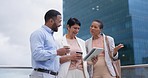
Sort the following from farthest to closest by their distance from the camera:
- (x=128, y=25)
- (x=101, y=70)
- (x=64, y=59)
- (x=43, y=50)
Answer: (x=128, y=25) < (x=101, y=70) < (x=64, y=59) < (x=43, y=50)

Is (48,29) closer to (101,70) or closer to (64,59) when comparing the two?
(64,59)

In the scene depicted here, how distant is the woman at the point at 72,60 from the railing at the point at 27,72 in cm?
130

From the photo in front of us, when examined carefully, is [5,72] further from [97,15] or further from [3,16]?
[97,15]

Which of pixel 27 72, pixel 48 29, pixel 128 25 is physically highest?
pixel 128 25

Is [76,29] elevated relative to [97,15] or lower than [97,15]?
lower

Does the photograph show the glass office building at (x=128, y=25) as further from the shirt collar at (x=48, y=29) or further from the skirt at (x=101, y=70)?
the shirt collar at (x=48, y=29)

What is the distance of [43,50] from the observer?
6.29ft

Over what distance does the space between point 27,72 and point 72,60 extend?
4.97 ft

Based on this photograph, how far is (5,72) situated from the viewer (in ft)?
12.3

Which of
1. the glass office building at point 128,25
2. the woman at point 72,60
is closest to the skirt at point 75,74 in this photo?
the woman at point 72,60

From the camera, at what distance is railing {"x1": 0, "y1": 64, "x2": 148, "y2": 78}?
12.2 feet

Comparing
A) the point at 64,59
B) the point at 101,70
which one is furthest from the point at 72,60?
the point at 101,70

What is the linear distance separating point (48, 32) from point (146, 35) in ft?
139

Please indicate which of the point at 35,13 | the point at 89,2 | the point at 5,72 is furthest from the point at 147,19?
the point at 5,72
